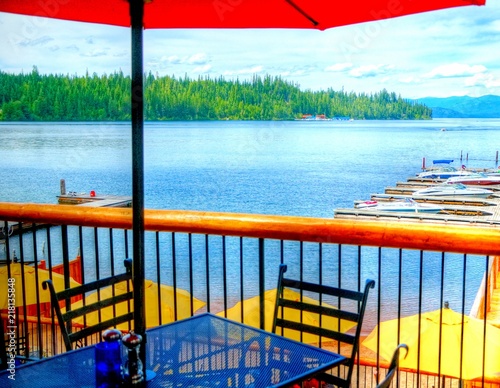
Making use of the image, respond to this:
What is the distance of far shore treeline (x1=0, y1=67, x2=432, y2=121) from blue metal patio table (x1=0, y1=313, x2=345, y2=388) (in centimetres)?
738

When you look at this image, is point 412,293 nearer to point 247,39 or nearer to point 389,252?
point 389,252

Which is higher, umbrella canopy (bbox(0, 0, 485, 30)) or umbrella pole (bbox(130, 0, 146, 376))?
umbrella canopy (bbox(0, 0, 485, 30))

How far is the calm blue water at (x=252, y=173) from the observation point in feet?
120

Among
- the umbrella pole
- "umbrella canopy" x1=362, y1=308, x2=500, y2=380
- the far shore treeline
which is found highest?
the far shore treeline

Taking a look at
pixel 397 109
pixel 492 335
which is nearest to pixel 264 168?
pixel 397 109

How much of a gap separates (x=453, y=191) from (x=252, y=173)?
3012 centimetres

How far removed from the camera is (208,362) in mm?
2000

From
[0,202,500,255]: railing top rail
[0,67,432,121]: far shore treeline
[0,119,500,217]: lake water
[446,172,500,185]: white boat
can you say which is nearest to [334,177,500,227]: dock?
[446,172,500,185]: white boat

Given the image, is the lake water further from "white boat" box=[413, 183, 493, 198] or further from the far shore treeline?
"white boat" box=[413, 183, 493, 198]

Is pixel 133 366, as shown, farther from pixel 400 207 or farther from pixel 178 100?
pixel 400 207

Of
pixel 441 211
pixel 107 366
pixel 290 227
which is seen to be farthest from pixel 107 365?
pixel 441 211

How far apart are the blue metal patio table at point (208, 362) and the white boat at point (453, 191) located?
51.7 metres

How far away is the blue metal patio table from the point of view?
6.07 feet

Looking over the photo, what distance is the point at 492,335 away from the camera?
464 centimetres
